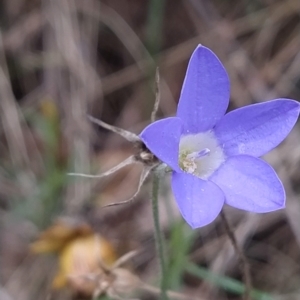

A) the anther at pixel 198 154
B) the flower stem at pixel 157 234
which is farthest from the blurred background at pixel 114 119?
the anther at pixel 198 154

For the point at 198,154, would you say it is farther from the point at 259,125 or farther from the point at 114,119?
the point at 114,119

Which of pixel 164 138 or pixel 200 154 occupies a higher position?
pixel 164 138

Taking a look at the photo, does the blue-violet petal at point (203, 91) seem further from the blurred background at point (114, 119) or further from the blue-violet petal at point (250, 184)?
the blurred background at point (114, 119)

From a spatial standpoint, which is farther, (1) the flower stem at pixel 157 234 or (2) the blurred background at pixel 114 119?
(2) the blurred background at pixel 114 119

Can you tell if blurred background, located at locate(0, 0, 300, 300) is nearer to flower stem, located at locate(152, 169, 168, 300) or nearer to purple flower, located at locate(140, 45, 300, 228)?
flower stem, located at locate(152, 169, 168, 300)

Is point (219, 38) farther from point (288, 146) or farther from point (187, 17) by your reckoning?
point (288, 146)

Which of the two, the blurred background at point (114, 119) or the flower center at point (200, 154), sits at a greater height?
the flower center at point (200, 154)

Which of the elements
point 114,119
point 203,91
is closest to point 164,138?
point 203,91
